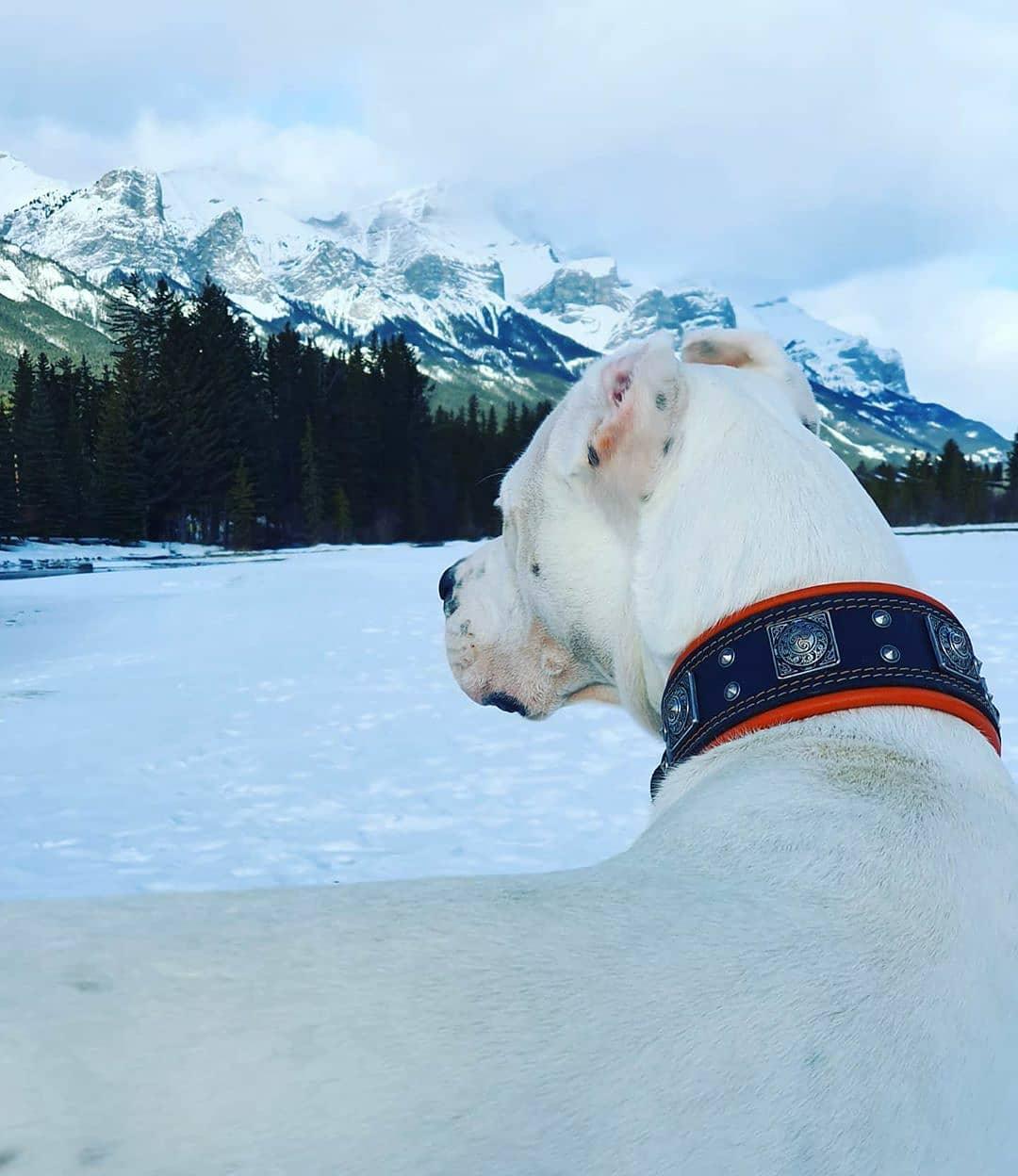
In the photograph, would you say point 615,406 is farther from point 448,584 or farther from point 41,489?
point 41,489

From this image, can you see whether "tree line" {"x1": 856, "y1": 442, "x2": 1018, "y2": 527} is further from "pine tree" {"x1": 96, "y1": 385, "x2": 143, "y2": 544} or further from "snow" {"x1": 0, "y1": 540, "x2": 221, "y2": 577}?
"pine tree" {"x1": 96, "y1": 385, "x2": 143, "y2": 544}

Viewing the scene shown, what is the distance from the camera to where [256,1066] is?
2.35 feet

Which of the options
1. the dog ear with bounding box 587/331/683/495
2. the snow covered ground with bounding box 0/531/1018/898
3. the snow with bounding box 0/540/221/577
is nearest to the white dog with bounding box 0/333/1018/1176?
the dog ear with bounding box 587/331/683/495

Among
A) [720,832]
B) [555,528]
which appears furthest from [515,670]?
[720,832]

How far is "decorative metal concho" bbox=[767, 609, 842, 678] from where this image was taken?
4.48 ft

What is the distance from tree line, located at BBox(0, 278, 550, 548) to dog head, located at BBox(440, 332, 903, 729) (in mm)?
42939

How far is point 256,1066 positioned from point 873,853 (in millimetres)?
686

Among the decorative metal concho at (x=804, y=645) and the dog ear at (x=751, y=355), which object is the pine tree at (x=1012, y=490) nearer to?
the dog ear at (x=751, y=355)

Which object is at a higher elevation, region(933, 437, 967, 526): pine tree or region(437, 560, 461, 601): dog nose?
region(933, 437, 967, 526): pine tree

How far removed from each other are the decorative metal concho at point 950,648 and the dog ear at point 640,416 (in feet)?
1.80

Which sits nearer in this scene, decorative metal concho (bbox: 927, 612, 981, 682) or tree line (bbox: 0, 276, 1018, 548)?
decorative metal concho (bbox: 927, 612, 981, 682)

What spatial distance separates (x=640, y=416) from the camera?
173cm

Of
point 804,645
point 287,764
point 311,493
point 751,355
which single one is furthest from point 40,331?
point 804,645

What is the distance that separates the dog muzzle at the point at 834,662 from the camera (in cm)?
135
